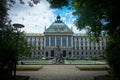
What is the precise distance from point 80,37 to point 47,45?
72.1 feet

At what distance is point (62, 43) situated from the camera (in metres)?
113

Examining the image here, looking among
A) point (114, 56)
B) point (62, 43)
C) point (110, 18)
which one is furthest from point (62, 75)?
point (62, 43)

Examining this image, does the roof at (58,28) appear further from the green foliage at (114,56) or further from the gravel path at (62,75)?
the green foliage at (114,56)

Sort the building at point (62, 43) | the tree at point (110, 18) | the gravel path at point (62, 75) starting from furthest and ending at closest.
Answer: the building at point (62, 43), the gravel path at point (62, 75), the tree at point (110, 18)

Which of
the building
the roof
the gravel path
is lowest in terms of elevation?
the gravel path

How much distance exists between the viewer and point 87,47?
119562mm

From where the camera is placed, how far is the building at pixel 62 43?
11092 cm

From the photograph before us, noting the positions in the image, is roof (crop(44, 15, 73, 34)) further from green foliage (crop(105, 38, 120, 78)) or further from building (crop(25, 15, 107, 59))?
green foliage (crop(105, 38, 120, 78))

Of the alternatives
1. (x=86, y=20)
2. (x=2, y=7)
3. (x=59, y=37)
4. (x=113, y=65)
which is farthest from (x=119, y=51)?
(x=59, y=37)

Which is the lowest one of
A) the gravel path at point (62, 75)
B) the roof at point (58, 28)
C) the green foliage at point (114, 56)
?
the gravel path at point (62, 75)

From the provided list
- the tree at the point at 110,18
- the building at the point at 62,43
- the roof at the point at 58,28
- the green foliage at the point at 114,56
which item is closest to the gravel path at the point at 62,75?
the green foliage at the point at 114,56

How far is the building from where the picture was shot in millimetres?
110919

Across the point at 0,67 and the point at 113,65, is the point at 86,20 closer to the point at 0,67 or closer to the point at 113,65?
the point at 113,65

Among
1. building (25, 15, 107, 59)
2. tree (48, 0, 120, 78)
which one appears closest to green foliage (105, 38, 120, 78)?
tree (48, 0, 120, 78)
